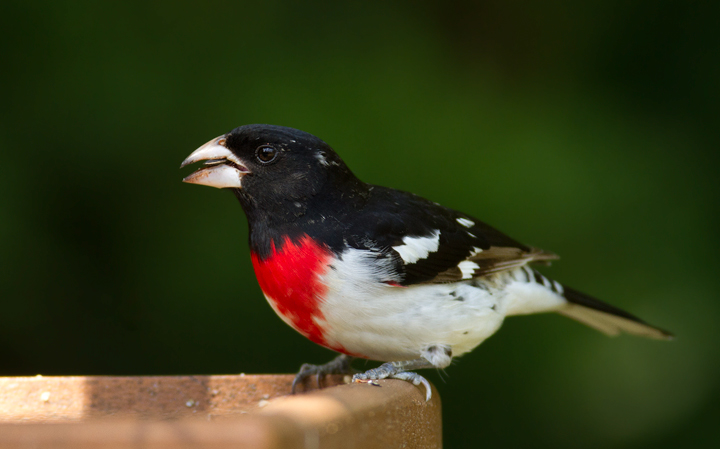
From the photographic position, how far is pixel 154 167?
3436mm

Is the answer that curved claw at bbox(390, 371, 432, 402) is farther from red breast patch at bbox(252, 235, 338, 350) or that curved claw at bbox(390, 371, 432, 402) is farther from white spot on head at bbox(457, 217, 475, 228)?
white spot on head at bbox(457, 217, 475, 228)

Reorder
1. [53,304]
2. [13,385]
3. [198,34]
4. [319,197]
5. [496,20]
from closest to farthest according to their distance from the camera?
Result: [13,385]
[319,197]
[53,304]
[198,34]
[496,20]

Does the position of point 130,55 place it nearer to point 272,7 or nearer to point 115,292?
point 272,7

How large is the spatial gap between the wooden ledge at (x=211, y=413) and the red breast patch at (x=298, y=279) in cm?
19

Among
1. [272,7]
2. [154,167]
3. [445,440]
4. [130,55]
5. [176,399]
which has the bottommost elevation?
[445,440]

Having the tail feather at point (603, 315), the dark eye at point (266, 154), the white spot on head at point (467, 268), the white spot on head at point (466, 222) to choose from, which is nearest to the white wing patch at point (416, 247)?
the white spot on head at point (467, 268)

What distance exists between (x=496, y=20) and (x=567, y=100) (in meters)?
0.65

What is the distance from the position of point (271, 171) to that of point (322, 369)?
2.19 feet

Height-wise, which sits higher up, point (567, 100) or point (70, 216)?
point (567, 100)

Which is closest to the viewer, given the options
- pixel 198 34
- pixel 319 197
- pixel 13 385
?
pixel 13 385

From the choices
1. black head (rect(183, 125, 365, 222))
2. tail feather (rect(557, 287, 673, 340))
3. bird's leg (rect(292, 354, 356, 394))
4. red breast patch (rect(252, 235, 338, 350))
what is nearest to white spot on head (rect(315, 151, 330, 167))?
black head (rect(183, 125, 365, 222))

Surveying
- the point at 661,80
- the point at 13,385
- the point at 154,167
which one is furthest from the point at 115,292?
the point at 661,80

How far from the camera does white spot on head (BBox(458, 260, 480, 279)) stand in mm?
2207

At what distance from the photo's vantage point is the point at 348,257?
1.98 meters
